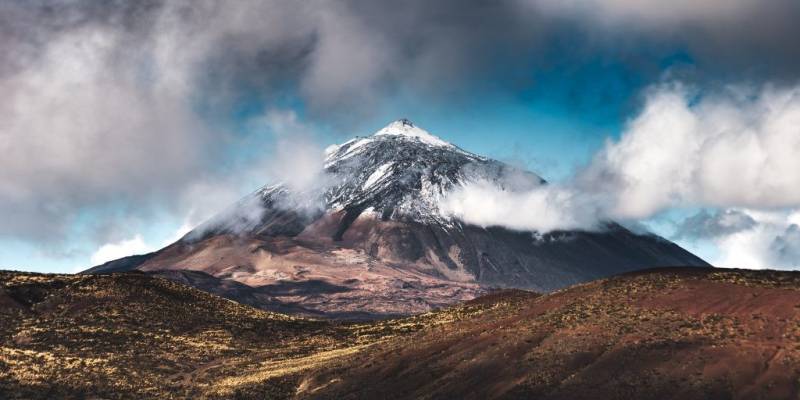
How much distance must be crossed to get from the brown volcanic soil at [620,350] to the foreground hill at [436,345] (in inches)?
7.5

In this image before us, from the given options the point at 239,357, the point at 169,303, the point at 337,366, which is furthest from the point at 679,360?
the point at 169,303

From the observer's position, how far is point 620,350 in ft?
251

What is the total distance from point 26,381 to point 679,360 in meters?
73.6

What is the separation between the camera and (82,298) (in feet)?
454

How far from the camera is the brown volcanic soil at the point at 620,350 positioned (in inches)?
2675

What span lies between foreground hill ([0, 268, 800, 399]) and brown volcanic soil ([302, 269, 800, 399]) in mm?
190

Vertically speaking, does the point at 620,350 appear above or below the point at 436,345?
below

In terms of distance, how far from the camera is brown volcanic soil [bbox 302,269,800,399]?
6794cm

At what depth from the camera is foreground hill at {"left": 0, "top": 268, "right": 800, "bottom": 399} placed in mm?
70688

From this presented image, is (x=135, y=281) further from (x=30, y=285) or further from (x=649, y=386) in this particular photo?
(x=649, y=386)

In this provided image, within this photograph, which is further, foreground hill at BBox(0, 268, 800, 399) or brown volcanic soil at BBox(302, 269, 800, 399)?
foreground hill at BBox(0, 268, 800, 399)

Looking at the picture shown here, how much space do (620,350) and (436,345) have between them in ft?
84.5

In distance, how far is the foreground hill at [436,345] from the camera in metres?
70.7

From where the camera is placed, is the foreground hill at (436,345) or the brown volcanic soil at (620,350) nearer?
the brown volcanic soil at (620,350)
